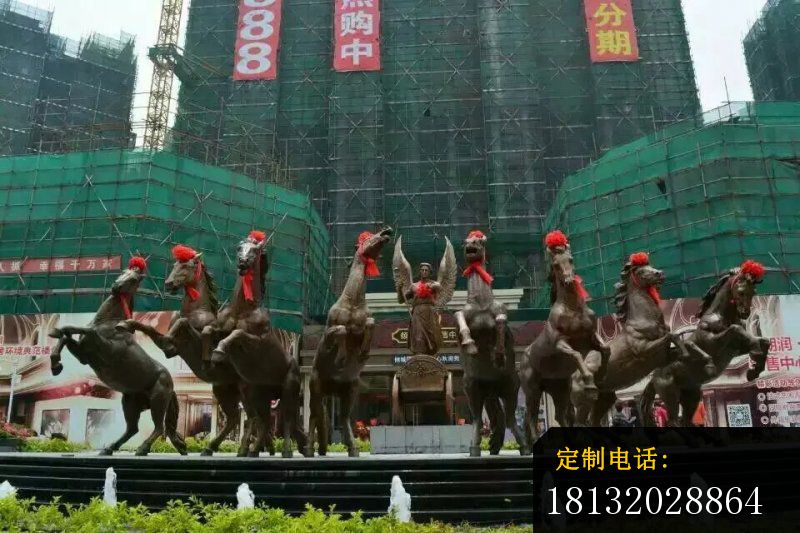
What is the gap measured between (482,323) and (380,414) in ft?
56.6

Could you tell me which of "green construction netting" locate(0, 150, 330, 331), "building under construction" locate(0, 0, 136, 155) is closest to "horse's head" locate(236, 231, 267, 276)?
"green construction netting" locate(0, 150, 330, 331)

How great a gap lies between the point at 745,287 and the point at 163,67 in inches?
1225

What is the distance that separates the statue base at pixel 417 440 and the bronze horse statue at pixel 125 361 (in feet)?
10.3

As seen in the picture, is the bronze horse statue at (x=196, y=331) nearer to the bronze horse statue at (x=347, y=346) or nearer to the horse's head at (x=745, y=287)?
the bronze horse statue at (x=347, y=346)

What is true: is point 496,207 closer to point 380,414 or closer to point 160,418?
point 380,414

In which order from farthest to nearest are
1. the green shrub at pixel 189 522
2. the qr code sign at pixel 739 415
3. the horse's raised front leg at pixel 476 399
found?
the qr code sign at pixel 739 415, the horse's raised front leg at pixel 476 399, the green shrub at pixel 189 522

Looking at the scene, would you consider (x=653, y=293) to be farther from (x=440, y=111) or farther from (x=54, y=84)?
(x=54, y=84)

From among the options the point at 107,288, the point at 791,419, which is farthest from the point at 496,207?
the point at 107,288

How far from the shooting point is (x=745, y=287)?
871 cm

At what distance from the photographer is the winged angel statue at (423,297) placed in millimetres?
9648

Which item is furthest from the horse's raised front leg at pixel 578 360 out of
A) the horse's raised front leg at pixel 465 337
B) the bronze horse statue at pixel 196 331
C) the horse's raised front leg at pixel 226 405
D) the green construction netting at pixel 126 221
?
the green construction netting at pixel 126 221

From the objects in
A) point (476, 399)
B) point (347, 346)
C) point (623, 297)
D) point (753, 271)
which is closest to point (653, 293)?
point (623, 297)

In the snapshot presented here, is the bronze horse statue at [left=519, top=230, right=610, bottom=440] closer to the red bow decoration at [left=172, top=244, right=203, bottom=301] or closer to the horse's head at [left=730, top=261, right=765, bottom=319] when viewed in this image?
the horse's head at [left=730, top=261, right=765, bottom=319]

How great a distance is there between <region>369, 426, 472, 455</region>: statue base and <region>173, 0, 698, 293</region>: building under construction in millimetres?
17112
